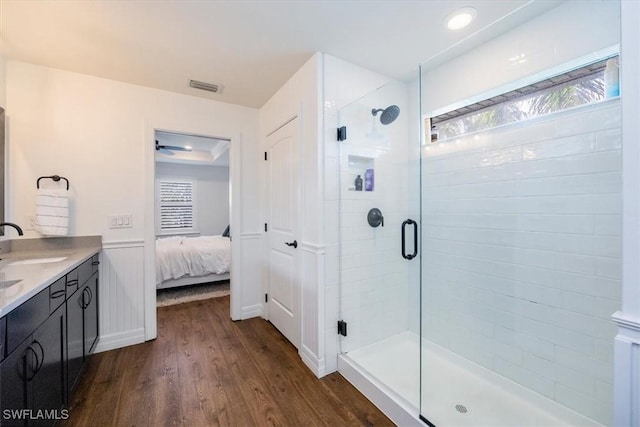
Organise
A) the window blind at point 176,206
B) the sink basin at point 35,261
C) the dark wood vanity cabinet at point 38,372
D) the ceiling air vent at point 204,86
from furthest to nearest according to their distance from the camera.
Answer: the window blind at point 176,206 < the ceiling air vent at point 204,86 < the sink basin at point 35,261 < the dark wood vanity cabinet at point 38,372

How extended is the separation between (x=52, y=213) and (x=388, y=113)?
2838 millimetres

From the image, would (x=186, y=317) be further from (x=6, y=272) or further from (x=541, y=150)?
(x=541, y=150)

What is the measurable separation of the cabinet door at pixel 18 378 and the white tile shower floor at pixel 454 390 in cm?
177

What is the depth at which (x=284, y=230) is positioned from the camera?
8.46 ft

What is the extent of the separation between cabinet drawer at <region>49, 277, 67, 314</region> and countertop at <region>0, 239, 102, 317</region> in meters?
0.04

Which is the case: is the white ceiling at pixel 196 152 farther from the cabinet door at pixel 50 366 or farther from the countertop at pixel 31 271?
the cabinet door at pixel 50 366

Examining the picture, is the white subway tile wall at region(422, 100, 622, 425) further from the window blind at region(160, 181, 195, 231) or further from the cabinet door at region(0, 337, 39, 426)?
the window blind at region(160, 181, 195, 231)

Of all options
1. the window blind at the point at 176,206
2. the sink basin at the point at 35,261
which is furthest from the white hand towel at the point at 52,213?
the window blind at the point at 176,206

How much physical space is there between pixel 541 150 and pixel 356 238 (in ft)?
4.48

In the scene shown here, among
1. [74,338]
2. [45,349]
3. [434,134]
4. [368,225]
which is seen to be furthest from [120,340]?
[434,134]

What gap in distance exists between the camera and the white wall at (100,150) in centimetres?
213

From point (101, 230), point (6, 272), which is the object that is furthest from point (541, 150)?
point (101, 230)

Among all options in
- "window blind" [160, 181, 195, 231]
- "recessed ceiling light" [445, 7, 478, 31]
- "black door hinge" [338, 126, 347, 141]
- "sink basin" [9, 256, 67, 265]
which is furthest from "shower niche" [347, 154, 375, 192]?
"window blind" [160, 181, 195, 231]

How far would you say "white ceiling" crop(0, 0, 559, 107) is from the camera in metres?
1.58
